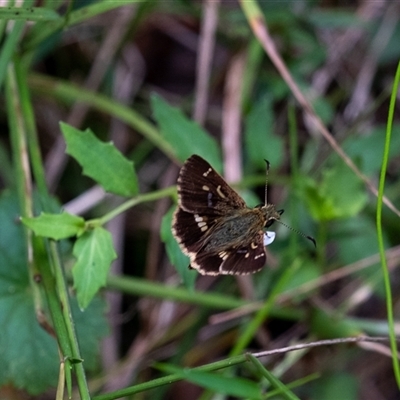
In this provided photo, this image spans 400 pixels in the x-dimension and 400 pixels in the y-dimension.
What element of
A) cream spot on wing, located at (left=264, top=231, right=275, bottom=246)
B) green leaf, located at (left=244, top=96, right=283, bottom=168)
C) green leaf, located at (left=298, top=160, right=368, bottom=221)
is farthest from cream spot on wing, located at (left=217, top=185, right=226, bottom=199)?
green leaf, located at (left=244, top=96, right=283, bottom=168)

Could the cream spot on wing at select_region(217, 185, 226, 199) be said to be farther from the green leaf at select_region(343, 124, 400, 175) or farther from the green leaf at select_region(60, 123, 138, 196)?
the green leaf at select_region(343, 124, 400, 175)

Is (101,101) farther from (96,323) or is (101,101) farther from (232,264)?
(232,264)

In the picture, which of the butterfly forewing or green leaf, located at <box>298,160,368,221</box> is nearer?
the butterfly forewing

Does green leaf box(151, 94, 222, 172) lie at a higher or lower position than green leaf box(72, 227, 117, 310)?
higher

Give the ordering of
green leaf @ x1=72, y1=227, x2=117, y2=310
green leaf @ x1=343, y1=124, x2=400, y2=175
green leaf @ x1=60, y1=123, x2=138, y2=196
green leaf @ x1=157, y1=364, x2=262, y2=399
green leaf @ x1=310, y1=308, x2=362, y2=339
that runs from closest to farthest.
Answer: green leaf @ x1=157, y1=364, x2=262, y2=399, green leaf @ x1=72, y1=227, x2=117, y2=310, green leaf @ x1=60, y1=123, x2=138, y2=196, green leaf @ x1=310, y1=308, x2=362, y2=339, green leaf @ x1=343, y1=124, x2=400, y2=175

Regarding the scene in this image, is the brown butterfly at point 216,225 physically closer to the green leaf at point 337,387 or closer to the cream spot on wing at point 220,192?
the cream spot on wing at point 220,192

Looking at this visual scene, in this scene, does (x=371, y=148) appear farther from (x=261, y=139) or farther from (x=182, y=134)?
(x=182, y=134)
